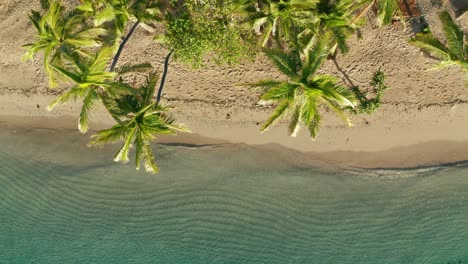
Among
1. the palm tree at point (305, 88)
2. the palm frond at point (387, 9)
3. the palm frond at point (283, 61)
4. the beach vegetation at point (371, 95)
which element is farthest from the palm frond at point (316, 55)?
the beach vegetation at point (371, 95)

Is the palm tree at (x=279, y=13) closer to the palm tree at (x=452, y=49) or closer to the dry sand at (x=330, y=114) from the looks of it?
the dry sand at (x=330, y=114)

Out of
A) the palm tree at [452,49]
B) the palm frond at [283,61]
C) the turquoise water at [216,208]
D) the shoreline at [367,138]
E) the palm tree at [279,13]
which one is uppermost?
the palm tree at [279,13]

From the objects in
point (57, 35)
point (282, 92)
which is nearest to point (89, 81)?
point (57, 35)

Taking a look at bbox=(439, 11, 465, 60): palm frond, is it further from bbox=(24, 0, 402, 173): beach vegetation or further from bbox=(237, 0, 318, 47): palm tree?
bbox=(237, 0, 318, 47): palm tree

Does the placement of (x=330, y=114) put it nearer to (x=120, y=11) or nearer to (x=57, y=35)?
(x=120, y=11)

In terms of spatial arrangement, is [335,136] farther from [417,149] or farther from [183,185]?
[183,185]

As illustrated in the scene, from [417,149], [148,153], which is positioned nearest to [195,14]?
[148,153]
